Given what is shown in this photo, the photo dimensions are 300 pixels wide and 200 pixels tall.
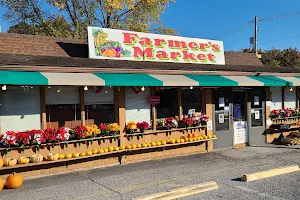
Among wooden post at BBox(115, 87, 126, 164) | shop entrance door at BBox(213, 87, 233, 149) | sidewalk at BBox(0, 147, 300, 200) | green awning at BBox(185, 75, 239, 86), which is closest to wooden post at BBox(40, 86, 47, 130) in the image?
sidewalk at BBox(0, 147, 300, 200)

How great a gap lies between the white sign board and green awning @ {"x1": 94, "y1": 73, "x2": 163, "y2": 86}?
425 cm

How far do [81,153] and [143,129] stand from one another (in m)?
1.94

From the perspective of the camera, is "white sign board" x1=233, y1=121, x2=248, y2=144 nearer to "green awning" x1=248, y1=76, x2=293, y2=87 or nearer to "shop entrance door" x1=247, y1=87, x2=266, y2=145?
"shop entrance door" x1=247, y1=87, x2=266, y2=145

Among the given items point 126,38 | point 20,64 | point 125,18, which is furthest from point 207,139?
point 125,18

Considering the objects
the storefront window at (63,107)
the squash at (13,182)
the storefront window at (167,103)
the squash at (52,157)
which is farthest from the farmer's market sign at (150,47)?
the squash at (13,182)

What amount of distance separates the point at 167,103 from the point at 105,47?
2691mm

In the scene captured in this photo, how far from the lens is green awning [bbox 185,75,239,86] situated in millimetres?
9440

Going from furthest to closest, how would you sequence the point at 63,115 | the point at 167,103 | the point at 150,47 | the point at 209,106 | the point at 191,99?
the point at 150,47 → the point at 209,106 → the point at 191,99 → the point at 167,103 → the point at 63,115

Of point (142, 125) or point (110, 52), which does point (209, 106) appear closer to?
point (142, 125)

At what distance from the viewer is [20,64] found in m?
7.24

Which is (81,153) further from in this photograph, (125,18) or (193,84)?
(125,18)

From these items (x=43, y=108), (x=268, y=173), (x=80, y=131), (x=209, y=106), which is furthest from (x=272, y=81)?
(x=43, y=108)

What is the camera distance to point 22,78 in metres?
6.87

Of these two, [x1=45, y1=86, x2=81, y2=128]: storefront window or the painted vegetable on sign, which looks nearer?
[x1=45, y1=86, x2=81, y2=128]: storefront window
